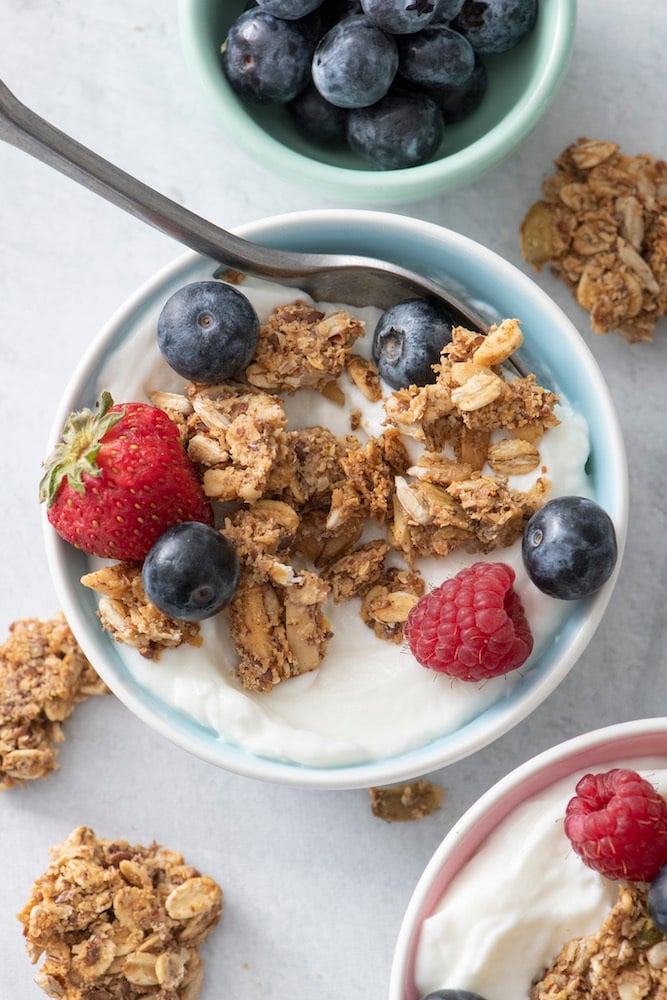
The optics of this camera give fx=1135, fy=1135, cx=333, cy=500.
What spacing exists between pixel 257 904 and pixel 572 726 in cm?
58

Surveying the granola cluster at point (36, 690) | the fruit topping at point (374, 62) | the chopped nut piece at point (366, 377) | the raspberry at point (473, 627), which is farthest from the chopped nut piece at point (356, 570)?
the fruit topping at point (374, 62)

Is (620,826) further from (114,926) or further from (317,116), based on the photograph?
(317,116)

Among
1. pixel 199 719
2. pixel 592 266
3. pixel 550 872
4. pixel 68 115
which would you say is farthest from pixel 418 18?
pixel 550 872

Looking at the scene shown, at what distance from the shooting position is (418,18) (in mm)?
1569

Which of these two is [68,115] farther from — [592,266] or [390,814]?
[390,814]

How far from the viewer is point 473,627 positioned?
4.65 feet

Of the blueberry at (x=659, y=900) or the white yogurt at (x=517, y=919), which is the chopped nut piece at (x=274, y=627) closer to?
the white yogurt at (x=517, y=919)

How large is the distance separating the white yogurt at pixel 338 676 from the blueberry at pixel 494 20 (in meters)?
0.49

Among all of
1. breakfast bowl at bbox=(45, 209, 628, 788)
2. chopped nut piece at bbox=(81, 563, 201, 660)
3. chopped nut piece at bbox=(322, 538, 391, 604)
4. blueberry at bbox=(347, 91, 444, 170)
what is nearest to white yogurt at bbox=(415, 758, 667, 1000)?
breakfast bowl at bbox=(45, 209, 628, 788)

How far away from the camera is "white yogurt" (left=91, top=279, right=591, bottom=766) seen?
153 cm

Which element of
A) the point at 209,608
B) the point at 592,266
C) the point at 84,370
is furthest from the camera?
the point at 592,266

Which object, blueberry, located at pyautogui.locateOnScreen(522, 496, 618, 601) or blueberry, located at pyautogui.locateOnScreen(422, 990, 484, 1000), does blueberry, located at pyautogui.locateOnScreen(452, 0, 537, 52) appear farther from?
blueberry, located at pyautogui.locateOnScreen(422, 990, 484, 1000)

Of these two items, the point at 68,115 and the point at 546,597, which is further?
the point at 68,115

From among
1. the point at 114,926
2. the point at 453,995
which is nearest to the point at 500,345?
the point at 453,995
